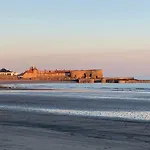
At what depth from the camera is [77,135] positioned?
15492 mm

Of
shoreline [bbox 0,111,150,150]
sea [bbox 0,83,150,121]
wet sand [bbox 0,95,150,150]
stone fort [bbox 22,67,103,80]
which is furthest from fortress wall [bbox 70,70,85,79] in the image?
wet sand [bbox 0,95,150,150]

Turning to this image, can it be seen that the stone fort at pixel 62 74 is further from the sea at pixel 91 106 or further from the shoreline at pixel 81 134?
the shoreline at pixel 81 134

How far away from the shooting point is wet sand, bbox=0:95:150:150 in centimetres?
1270

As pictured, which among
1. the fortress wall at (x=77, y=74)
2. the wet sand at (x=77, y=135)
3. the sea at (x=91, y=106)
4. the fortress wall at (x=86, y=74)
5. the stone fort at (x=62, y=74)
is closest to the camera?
Result: the wet sand at (x=77, y=135)

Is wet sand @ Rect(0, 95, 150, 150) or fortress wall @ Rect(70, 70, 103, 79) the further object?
fortress wall @ Rect(70, 70, 103, 79)

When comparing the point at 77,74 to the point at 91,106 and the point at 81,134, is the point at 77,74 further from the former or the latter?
the point at 81,134

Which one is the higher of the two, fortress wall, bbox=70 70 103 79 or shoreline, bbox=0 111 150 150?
fortress wall, bbox=70 70 103 79

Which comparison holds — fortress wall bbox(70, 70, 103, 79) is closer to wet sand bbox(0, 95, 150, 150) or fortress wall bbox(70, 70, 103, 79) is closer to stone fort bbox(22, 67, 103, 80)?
stone fort bbox(22, 67, 103, 80)

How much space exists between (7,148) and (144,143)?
419 centimetres

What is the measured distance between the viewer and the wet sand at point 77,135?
1270 centimetres

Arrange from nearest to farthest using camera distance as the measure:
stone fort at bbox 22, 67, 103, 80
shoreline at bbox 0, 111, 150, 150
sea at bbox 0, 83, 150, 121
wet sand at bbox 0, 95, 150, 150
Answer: wet sand at bbox 0, 95, 150, 150
shoreline at bbox 0, 111, 150, 150
sea at bbox 0, 83, 150, 121
stone fort at bbox 22, 67, 103, 80

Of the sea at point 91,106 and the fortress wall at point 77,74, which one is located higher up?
the fortress wall at point 77,74

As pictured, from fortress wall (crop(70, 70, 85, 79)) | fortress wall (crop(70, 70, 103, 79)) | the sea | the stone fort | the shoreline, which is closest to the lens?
the shoreline

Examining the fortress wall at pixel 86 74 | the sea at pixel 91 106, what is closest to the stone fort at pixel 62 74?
the fortress wall at pixel 86 74
